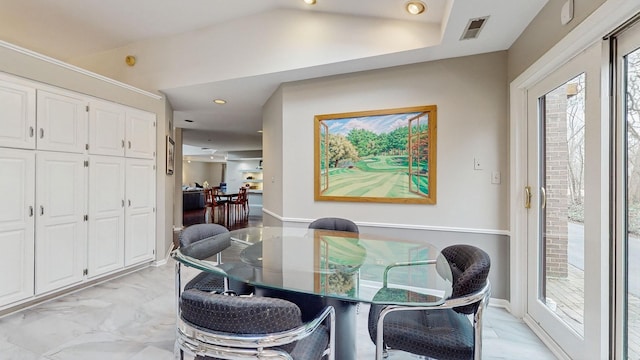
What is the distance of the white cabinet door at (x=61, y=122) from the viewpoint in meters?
2.57

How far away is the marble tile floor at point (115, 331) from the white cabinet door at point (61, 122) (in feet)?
4.86

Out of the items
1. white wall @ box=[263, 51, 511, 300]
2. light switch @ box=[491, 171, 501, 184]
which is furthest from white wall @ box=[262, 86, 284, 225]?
light switch @ box=[491, 171, 501, 184]

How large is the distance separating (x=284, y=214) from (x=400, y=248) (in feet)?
5.47

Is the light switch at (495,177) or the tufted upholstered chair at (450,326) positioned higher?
the light switch at (495,177)

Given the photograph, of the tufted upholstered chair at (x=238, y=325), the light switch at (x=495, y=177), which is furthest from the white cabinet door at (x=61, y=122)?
the light switch at (x=495, y=177)

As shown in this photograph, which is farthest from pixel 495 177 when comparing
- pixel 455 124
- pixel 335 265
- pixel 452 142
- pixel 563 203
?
pixel 335 265

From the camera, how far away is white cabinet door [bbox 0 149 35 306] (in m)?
2.34

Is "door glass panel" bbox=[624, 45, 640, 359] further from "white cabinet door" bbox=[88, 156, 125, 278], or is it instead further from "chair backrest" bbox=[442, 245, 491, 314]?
"white cabinet door" bbox=[88, 156, 125, 278]

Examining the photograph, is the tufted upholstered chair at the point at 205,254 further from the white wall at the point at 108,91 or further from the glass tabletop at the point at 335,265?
the white wall at the point at 108,91

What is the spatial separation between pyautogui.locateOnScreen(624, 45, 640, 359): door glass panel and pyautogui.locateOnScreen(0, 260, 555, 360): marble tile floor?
674 mm

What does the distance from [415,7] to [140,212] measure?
3.77m

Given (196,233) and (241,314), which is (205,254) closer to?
(196,233)

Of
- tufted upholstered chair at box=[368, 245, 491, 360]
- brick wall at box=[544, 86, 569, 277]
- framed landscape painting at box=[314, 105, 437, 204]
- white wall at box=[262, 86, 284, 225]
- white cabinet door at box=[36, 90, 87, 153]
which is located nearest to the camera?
tufted upholstered chair at box=[368, 245, 491, 360]

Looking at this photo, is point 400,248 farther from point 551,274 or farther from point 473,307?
point 551,274
